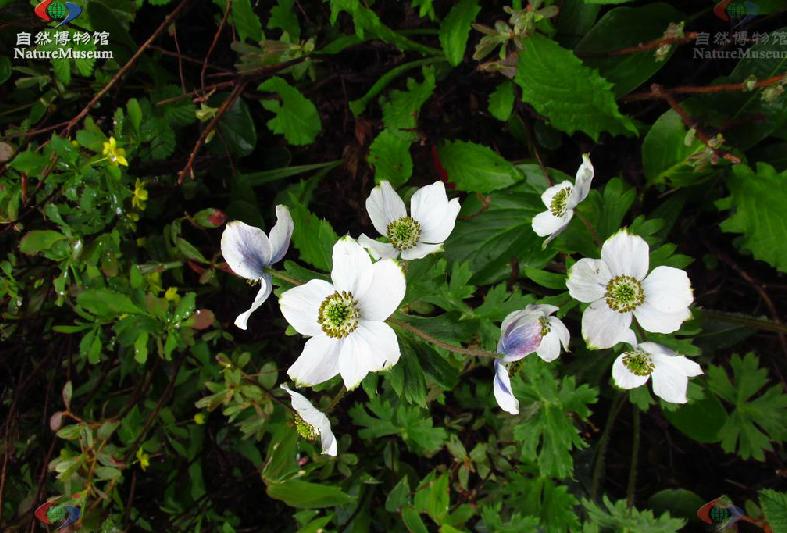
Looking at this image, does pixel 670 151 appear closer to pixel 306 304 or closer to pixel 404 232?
pixel 404 232

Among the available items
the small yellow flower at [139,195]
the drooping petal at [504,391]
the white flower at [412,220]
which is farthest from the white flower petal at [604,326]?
the small yellow flower at [139,195]

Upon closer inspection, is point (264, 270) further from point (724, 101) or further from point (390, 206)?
point (724, 101)

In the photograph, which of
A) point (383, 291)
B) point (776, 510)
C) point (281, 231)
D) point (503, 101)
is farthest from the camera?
Answer: point (503, 101)

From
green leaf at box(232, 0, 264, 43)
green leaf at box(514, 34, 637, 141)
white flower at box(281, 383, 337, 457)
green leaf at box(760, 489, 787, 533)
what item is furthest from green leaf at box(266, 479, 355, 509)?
green leaf at box(232, 0, 264, 43)

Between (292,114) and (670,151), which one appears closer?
(670,151)

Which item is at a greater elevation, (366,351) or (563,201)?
(563,201)

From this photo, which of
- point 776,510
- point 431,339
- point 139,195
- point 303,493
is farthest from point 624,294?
point 139,195

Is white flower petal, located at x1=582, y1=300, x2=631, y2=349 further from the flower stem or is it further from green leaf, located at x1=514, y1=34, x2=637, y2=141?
green leaf, located at x1=514, y1=34, x2=637, y2=141
